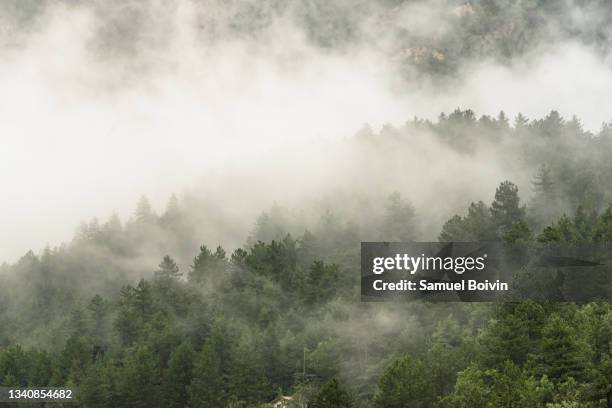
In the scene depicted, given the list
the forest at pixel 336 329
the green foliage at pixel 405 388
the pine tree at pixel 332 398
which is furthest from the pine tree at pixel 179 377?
the green foliage at pixel 405 388

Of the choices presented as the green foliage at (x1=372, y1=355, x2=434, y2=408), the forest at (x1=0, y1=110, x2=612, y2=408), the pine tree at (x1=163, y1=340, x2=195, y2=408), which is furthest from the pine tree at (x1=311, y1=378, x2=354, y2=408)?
the pine tree at (x1=163, y1=340, x2=195, y2=408)

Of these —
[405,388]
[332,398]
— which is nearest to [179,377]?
[332,398]

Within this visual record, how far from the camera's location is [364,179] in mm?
178625

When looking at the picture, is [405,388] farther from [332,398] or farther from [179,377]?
[179,377]

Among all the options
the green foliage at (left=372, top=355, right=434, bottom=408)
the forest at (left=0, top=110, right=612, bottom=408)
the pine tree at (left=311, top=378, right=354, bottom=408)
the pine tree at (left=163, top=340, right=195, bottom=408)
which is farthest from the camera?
the pine tree at (left=163, top=340, right=195, bottom=408)

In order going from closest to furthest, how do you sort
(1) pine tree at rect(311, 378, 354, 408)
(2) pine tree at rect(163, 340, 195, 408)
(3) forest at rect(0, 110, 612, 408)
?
(1) pine tree at rect(311, 378, 354, 408), (3) forest at rect(0, 110, 612, 408), (2) pine tree at rect(163, 340, 195, 408)

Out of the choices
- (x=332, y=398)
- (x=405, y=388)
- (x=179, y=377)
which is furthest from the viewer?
(x=179, y=377)

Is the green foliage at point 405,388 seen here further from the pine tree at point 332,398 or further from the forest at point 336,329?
the pine tree at point 332,398

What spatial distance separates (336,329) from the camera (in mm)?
90125

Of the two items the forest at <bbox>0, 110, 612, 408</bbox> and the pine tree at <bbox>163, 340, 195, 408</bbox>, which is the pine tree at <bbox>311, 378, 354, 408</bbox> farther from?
the pine tree at <bbox>163, 340, 195, 408</bbox>

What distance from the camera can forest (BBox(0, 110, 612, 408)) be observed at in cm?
5538

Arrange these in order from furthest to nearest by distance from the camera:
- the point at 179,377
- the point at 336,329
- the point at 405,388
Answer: the point at 179,377, the point at 336,329, the point at 405,388

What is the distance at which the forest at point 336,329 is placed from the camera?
55375mm

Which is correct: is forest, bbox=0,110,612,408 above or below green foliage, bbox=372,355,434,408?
above
